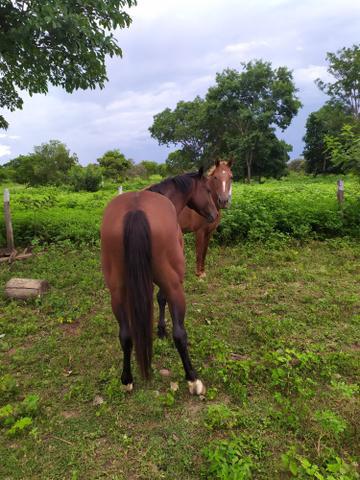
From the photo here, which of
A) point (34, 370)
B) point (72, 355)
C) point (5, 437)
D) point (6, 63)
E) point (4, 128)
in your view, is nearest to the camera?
point (5, 437)

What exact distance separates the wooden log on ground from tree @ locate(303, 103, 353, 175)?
38.1 metres

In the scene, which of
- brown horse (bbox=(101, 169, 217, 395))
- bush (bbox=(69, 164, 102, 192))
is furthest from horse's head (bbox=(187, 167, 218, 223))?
bush (bbox=(69, 164, 102, 192))

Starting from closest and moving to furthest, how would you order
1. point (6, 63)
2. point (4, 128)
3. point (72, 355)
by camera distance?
point (72, 355)
point (6, 63)
point (4, 128)

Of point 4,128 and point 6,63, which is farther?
point 4,128

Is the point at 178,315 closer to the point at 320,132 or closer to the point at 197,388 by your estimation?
the point at 197,388

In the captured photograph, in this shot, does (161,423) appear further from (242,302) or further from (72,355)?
(242,302)

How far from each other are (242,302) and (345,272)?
8.39 feet

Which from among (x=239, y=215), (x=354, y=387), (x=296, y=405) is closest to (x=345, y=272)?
(x=239, y=215)

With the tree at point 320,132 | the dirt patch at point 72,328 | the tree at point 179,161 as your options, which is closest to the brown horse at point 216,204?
the dirt patch at point 72,328

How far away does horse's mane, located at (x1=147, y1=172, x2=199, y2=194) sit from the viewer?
3.79 meters

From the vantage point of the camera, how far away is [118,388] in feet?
10.4

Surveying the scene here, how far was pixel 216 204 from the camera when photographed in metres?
6.32

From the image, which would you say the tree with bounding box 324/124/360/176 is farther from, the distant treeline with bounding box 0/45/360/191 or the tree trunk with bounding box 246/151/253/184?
the tree trunk with bounding box 246/151/253/184

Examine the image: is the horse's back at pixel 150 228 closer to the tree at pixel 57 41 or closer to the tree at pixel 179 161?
the tree at pixel 57 41
